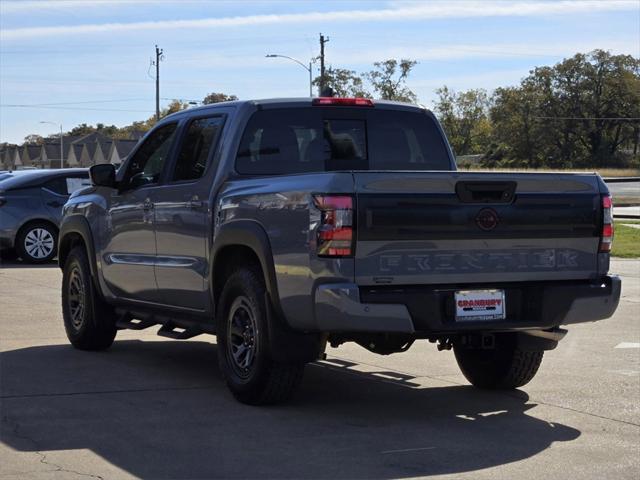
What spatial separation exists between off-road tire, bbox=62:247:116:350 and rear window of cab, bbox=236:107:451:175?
7.68 feet

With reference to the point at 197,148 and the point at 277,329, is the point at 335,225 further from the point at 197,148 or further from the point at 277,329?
the point at 197,148

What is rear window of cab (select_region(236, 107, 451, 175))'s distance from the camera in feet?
27.0

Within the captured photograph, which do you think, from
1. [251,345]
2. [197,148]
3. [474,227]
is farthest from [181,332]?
[474,227]

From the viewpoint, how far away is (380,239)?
21.9 ft

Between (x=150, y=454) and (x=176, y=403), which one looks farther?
(x=176, y=403)

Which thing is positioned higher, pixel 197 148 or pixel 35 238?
pixel 197 148

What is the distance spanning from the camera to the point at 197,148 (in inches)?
339

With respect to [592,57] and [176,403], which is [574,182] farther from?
[592,57]

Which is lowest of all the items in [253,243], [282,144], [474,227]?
[253,243]

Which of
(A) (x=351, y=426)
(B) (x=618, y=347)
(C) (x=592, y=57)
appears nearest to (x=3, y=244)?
(B) (x=618, y=347)

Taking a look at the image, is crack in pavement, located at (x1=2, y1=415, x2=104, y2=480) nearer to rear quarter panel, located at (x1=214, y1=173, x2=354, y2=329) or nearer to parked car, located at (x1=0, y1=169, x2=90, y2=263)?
rear quarter panel, located at (x1=214, y1=173, x2=354, y2=329)

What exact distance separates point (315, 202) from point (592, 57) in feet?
365

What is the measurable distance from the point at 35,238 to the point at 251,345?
12.6 metres

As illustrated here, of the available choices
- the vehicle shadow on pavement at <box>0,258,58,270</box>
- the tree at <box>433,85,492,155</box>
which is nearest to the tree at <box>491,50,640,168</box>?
the tree at <box>433,85,492,155</box>
